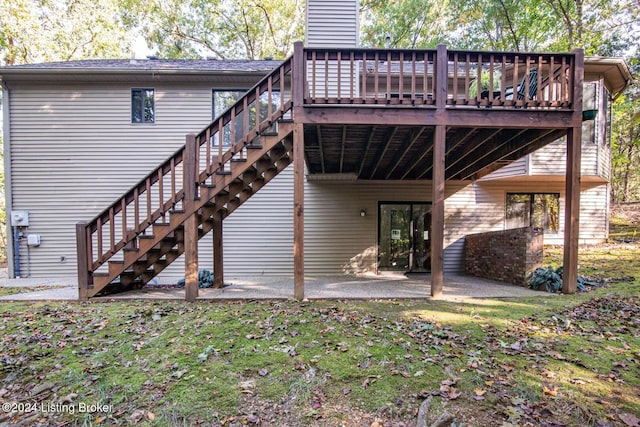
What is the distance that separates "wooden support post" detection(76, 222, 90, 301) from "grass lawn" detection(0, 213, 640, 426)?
2.07 feet

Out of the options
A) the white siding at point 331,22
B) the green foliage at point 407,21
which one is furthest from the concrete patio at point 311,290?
the green foliage at point 407,21

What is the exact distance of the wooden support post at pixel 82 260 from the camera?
16.7 feet

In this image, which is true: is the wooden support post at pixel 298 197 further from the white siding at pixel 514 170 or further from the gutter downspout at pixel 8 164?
the gutter downspout at pixel 8 164

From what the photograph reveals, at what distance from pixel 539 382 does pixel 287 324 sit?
2.73 m

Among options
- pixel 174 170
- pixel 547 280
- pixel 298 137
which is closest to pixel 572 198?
pixel 547 280

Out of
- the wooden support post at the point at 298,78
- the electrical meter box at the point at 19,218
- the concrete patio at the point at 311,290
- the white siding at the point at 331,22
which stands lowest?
the concrete patio at the point at 311,290

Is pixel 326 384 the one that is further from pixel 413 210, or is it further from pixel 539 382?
pixel 413 210

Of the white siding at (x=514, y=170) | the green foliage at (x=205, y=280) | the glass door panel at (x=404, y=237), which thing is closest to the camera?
the green foliage at (x=205, y=280)

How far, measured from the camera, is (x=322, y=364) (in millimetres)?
2934

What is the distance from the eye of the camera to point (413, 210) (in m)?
8.62


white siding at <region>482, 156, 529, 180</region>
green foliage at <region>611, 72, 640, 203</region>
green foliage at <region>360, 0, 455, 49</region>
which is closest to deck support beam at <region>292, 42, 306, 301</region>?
white siding at <region>482, 156, 529, 180</region>

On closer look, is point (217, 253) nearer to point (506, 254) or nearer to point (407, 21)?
point (506, 254)

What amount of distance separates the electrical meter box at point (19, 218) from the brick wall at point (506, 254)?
38.9ft

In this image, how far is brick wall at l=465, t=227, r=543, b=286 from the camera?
6047 millimetres
